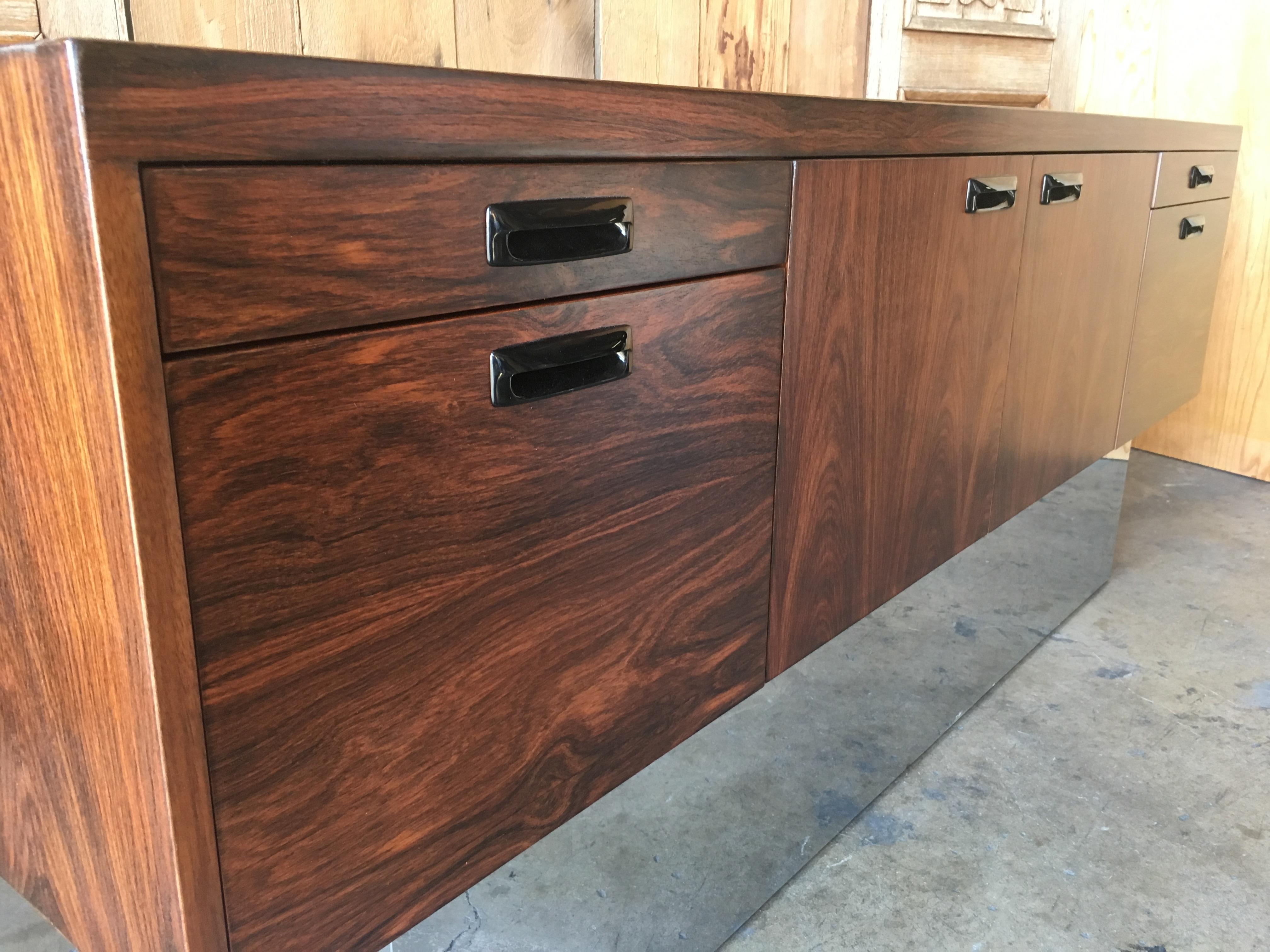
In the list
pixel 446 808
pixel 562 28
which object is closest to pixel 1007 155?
pixel 562 28

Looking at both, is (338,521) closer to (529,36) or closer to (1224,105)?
(529,36)

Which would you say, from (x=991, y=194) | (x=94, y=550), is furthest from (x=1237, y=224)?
(x=94, y=550)

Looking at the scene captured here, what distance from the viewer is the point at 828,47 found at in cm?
184

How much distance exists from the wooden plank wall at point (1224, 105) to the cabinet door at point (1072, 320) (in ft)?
3.58

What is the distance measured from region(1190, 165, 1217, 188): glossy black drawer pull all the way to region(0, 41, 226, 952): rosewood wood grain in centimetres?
189

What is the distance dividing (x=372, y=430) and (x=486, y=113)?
0.21 meters

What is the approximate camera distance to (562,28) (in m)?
1.35

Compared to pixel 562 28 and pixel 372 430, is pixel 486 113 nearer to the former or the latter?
pixel 372 430

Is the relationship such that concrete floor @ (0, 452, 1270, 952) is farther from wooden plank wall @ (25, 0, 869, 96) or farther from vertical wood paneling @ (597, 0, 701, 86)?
vertical wood paneling @ (597, 0, 701, 86)

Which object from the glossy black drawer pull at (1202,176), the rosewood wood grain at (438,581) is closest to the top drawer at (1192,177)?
the glossy black drawer pull at (1202,176)

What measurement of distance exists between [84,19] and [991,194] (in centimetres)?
97

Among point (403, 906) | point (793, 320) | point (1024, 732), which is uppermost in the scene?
point (793, 320)

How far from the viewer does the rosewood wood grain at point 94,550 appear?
1.59 ft

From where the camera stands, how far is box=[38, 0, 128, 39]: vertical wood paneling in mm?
906
